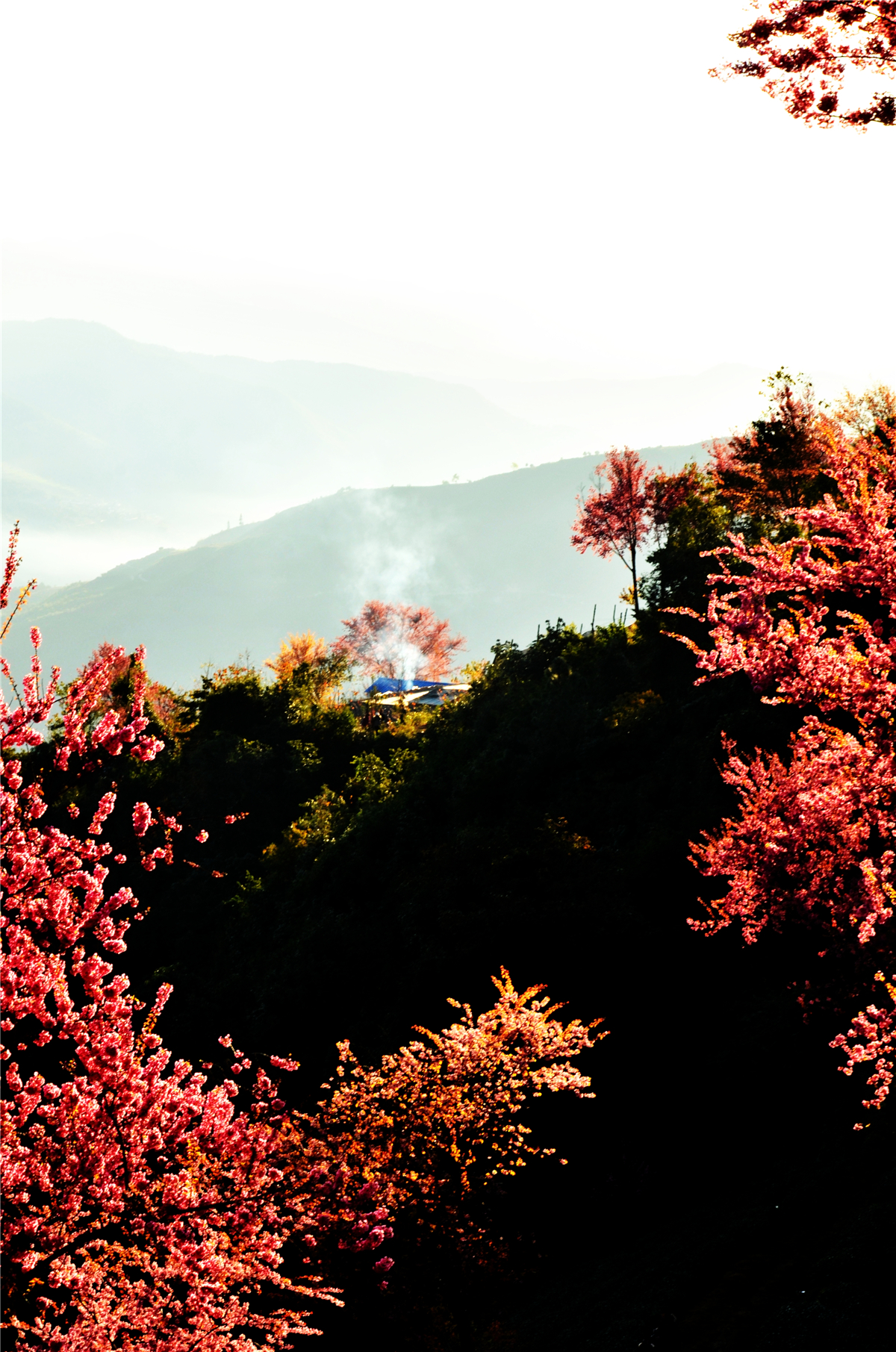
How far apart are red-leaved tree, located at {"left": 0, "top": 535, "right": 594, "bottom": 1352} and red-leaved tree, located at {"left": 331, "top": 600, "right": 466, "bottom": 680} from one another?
239 ft

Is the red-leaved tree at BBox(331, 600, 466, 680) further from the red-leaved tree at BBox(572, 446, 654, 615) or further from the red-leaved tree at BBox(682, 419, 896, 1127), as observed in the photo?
the red-leaved tree at BBox(682, 419, 896, 1127)

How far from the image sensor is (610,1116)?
36.0 ft

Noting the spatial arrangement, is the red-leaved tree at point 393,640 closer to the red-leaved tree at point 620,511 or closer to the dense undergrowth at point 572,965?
the red-leaved tree at point 620,511

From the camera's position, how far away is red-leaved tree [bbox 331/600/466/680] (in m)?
81.8

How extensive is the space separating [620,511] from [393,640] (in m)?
47.6

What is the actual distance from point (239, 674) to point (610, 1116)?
82.1 ft

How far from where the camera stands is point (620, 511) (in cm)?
3750

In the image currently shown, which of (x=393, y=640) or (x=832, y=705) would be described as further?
(x=393, y=640)

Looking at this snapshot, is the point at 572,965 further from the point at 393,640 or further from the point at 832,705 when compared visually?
the point at 393,640

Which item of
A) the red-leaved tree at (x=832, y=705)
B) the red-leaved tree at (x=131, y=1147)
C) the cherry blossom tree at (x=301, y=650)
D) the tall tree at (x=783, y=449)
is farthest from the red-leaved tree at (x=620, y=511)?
the red-leaved tree at (x=832, y=705)

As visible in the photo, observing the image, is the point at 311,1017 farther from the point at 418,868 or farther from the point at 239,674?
the point at 239,674

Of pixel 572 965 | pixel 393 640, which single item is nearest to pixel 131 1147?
pixel 572 965

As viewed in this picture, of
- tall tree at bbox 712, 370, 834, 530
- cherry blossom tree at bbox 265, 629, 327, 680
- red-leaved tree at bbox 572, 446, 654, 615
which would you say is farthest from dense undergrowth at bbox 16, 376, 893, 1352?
cherry blossom tree at bbox 265, 629, 327, 680

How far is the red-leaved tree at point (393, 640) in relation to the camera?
268 feet
